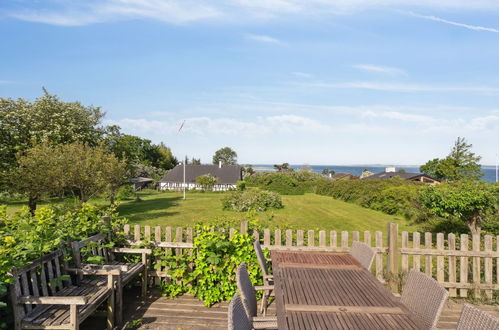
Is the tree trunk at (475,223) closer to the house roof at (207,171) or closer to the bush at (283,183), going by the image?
the bush at (283,183)

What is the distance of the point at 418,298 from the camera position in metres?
2.92

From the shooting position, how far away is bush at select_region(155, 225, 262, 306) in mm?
5023

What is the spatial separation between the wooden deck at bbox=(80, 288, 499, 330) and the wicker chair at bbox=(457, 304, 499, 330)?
8.70ft

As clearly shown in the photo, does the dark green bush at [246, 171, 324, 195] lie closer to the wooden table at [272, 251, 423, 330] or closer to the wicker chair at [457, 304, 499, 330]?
the wooden table at [272, 251, 423, 330]

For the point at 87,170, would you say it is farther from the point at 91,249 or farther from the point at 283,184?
the point at 283,184

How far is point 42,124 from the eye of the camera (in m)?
18.9

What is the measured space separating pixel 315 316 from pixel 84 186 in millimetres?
14367

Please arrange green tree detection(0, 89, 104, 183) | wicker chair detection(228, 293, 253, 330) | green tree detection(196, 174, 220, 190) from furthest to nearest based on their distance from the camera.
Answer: green tree detection(196, 174, 220, 190) → green tree detection(0, 89, 104, 183) → wicker chair detection(228, 293, 253, 330)

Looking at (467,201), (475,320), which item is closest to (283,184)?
(467,201)

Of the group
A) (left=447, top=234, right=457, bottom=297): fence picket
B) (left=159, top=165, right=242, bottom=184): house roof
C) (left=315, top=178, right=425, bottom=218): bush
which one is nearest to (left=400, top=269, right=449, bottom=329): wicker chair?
(left=447, top=234, right=457, bottom=297): fence picket

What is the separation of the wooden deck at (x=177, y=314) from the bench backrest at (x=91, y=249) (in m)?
0.78

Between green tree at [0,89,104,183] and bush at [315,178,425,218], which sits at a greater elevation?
Result: green tree at [0,89,104,183]

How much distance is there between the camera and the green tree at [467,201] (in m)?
7.63

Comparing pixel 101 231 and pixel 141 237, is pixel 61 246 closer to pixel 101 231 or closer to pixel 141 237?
pixel 101 231
